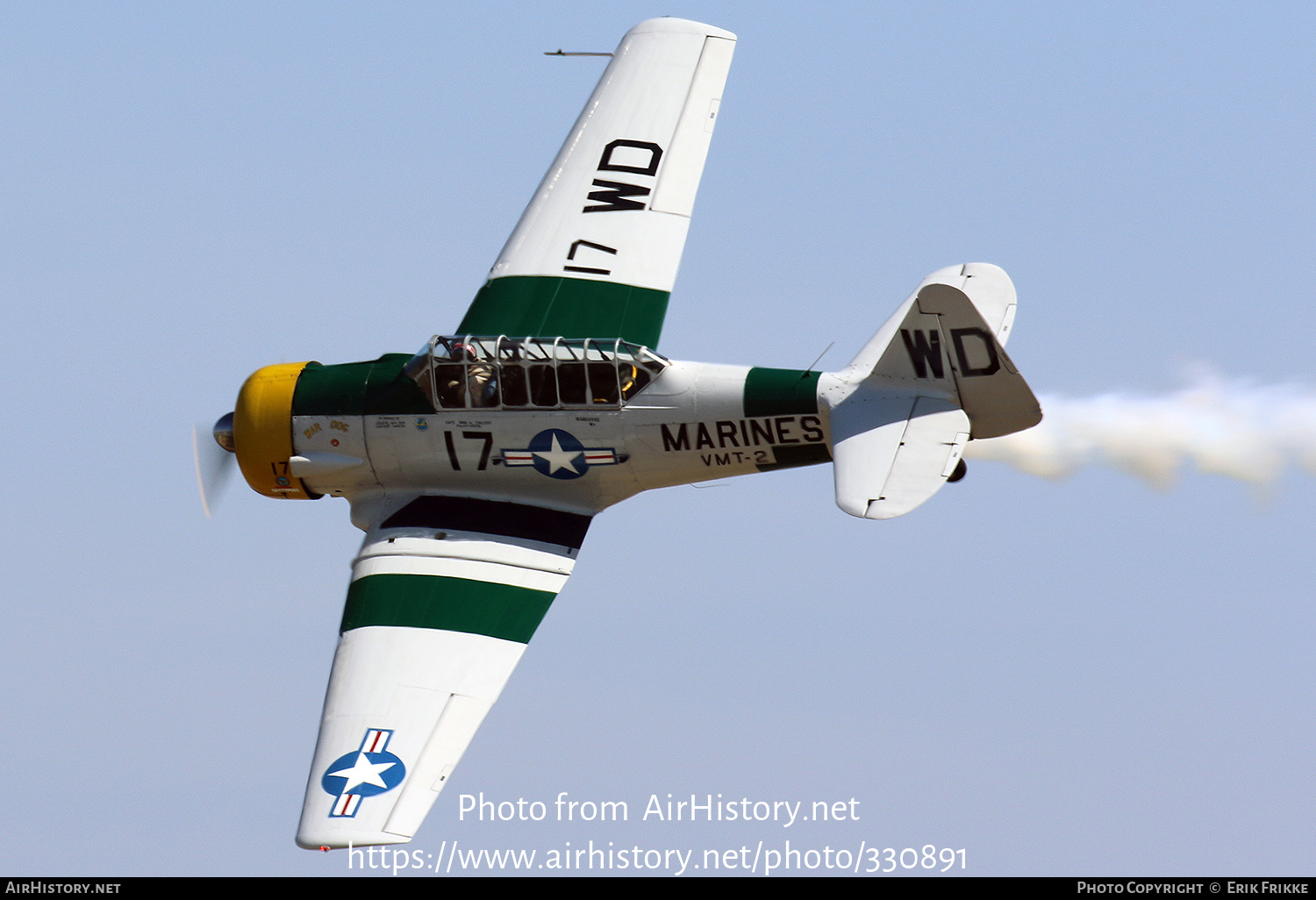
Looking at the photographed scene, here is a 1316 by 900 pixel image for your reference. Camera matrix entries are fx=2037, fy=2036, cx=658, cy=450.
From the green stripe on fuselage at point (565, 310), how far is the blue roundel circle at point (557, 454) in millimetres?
1448

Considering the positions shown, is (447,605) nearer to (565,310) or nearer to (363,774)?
(363,774)

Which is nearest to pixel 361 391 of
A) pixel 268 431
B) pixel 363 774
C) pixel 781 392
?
pixel 268 431

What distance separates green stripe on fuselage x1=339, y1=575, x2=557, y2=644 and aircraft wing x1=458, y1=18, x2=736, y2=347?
9.36 ft

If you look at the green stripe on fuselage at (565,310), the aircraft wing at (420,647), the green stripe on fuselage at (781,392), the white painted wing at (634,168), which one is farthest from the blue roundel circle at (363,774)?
the white painted wing at (634,168)

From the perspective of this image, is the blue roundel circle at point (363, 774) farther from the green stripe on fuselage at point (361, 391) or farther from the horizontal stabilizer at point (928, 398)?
the horizontal stabilizer at point (928, 398)

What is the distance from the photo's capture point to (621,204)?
19.9 m

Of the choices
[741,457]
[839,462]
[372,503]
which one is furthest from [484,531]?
[839,462]

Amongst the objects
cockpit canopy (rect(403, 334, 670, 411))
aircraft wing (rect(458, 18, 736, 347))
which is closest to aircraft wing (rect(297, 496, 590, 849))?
cockpit canopy (rect(403, 334, 670, 411))

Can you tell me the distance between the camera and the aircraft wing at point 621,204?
19.1 m

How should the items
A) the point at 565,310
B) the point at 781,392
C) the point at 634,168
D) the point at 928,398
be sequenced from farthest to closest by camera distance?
the point at 634,168
the point at 565,310
the point at 781,392
the point at 928,398

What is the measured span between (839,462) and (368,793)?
14.7ft

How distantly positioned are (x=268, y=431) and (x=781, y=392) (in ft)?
15.6

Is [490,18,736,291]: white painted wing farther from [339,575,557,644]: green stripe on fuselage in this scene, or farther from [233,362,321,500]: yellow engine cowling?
[339,575,557,644]: green stripe on fuselage

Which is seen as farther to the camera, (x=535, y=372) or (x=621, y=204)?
(x=621, y=204)
